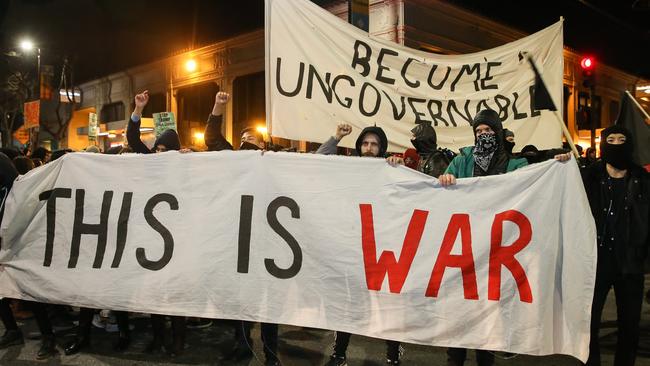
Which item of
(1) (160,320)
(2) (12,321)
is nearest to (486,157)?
(1) (160,320)

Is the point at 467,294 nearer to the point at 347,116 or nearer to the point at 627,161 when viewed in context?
the point at 627,161

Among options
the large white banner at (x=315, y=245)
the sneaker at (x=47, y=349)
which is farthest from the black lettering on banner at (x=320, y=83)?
the sneaker at (x=47, y=349)

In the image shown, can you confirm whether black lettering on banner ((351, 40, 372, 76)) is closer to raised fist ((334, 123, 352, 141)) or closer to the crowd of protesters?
raised fist ((334, 123, 352, 141))

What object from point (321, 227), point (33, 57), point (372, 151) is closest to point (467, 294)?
point (321, 227)

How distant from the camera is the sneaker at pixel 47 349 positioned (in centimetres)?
414

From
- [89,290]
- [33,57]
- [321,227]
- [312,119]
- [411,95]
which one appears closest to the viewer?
[321,227]

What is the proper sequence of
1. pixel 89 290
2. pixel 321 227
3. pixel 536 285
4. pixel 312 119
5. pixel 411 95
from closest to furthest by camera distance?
1. pixel 536 285
2. pixel 321 227
3. pixel 89 290
4. pixel 312 119
5. pixel 411 95

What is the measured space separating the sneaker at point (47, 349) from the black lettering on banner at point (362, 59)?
3.49 m

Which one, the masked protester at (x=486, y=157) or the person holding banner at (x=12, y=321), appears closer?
the masked protester at (x=486, y=157)

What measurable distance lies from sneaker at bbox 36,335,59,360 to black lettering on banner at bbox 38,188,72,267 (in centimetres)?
71

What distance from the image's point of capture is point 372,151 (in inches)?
152

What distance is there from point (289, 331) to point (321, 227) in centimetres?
194

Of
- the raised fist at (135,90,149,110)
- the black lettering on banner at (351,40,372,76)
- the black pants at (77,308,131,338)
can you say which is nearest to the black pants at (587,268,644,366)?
the black lettering on banner at (351,40,372,76)

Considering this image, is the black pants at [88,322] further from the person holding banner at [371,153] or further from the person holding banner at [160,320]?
the person holding banner at [371,153]
